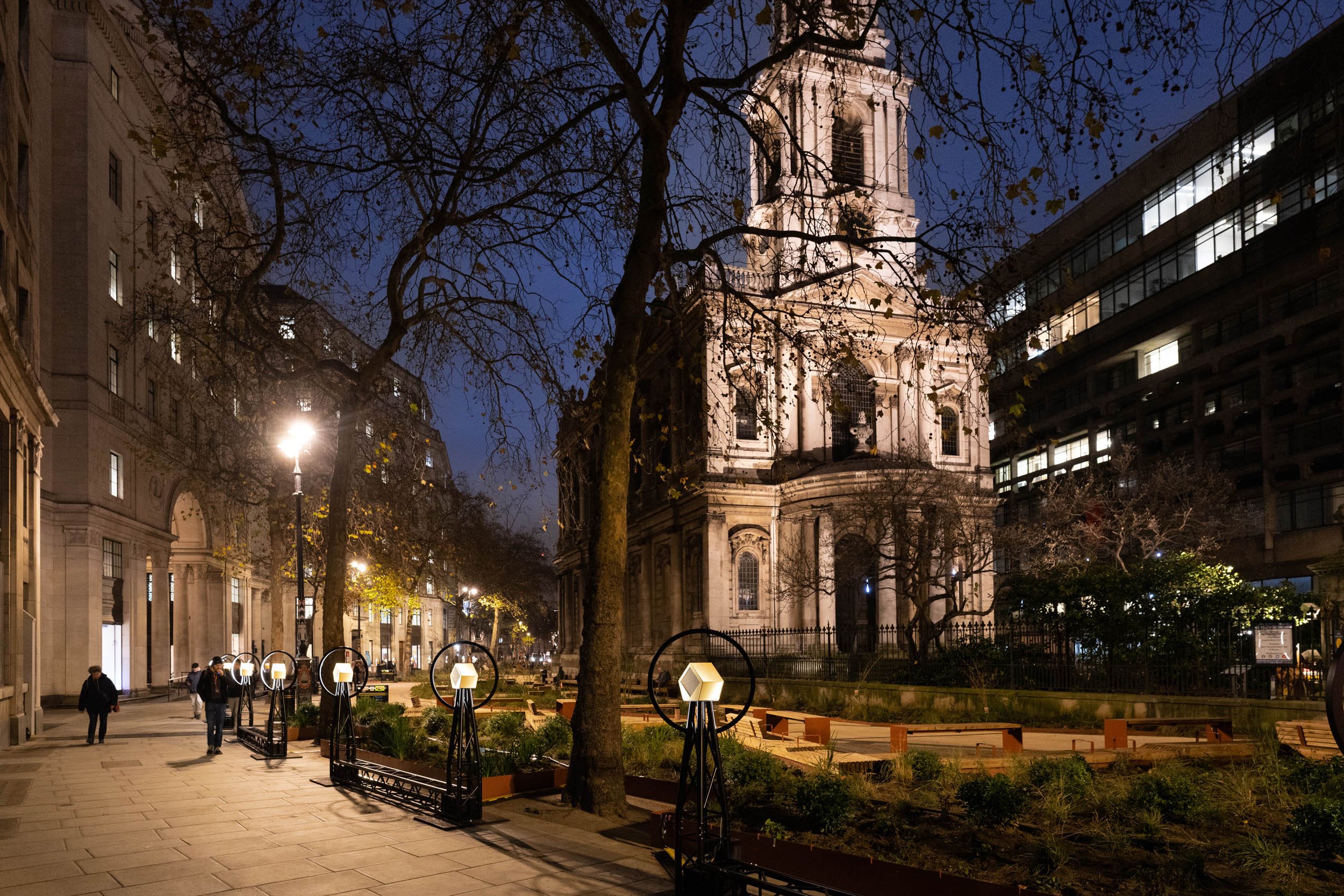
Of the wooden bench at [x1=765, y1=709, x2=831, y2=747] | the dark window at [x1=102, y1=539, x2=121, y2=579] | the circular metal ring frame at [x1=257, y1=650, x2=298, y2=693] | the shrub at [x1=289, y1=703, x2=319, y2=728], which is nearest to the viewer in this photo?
the wooden bench at [x1=765, y1=709, x2=831, y2=747]

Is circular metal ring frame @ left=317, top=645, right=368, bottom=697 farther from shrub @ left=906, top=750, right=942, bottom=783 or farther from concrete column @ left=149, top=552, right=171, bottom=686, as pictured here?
concrete column @ left=149, top=552, right=171, bottom=686

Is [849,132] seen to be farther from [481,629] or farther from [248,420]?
[481,629]

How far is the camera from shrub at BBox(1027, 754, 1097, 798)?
9695 mm

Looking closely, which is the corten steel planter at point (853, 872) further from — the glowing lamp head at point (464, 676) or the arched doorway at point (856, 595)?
the arched doorway at point (856, 595)

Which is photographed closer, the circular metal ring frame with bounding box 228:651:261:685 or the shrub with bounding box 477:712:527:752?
the shrub with bounding box 477:712:527:752

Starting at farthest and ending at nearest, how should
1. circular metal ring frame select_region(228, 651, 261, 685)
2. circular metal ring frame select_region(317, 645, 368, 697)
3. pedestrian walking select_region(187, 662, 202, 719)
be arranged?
pedestrian walking select_region(187, 662, 202, 719)
circular metal ring frame select_region(228, 651, 261, 685)
circular metal ring frame select_region(317, 645, 368, 697)

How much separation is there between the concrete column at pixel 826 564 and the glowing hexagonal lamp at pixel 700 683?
38.3 m

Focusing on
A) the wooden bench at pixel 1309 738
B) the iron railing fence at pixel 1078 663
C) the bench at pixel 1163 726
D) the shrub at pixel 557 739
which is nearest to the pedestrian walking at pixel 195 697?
the iron railing fence at pixel 1078 663

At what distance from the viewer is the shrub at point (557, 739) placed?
14.7 meters

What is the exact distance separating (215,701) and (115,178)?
28483 mm

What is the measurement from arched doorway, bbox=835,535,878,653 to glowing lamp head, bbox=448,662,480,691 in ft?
76.6

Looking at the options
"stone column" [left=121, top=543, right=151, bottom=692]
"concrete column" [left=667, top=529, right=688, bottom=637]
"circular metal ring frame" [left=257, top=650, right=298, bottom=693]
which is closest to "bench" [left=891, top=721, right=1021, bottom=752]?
"circular metal ring frame" [left=257, top=650, right=298, bottom=693]

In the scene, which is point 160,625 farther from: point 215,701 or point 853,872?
point 853,872

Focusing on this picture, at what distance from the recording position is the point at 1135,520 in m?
43.4
